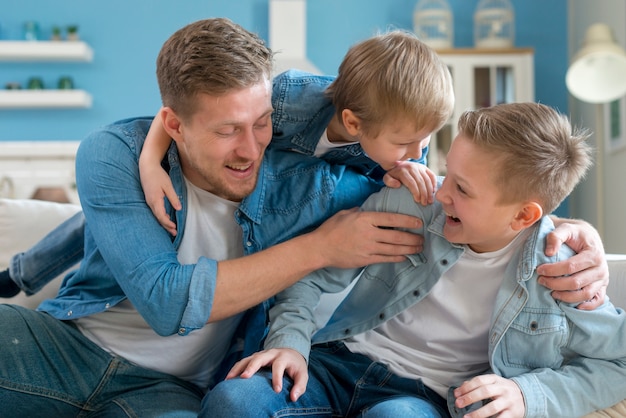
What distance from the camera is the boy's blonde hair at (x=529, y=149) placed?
50.5 inches

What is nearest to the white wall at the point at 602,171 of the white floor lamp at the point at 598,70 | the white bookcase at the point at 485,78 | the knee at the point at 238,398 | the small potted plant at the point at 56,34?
the white bookcase at the point at 485,78

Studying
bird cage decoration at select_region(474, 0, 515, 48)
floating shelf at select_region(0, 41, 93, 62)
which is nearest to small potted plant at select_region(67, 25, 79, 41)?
floating shelf at select_region(0, 41, 93, 62)

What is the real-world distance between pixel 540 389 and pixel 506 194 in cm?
34

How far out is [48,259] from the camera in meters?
1.73

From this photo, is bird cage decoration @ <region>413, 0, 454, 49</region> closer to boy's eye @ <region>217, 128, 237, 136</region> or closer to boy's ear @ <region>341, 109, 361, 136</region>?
boy's ear @ <region>341, 109, 361, 136</region>

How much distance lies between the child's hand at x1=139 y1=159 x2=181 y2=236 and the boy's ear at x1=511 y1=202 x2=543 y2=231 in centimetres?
65

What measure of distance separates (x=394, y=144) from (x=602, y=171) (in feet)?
11.0

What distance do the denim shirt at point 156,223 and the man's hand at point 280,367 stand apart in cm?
14

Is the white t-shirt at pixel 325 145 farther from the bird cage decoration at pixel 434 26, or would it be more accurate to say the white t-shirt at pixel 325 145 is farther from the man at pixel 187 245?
the bird cage decoration at pixel 434 26

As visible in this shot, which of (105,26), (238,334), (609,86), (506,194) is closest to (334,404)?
(238,334)

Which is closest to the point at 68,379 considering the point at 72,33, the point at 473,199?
the point at 473,199

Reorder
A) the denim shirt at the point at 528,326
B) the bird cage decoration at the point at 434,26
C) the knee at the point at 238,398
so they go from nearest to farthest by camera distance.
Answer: the knee at the point at 238,398 < the denim shirt at the point at 528,326 < the bird cage decoration at the point at 434,26

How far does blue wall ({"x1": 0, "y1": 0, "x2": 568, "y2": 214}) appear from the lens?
5.22m

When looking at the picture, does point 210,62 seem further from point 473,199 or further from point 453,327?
point 453,327
